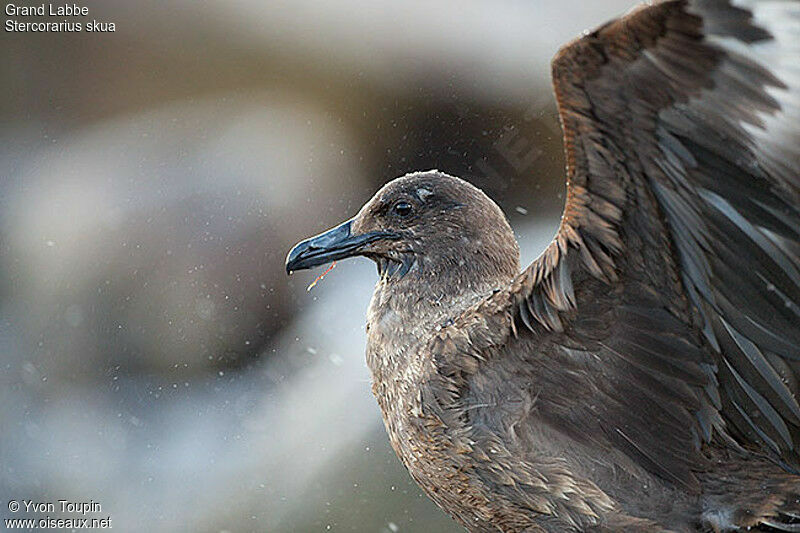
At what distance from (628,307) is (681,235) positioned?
25 centimetres

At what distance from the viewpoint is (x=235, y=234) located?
5484 mm

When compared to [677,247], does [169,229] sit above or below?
below

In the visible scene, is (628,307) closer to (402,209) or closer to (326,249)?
(402,209)

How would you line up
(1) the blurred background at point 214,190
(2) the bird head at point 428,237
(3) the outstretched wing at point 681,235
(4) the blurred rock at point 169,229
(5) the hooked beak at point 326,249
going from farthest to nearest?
(4) the blurred rock at point 169,229, (1) the blurred background at point 214,190, (5) the hooked beak at point 326,249, (2) the bird head at point 428,237, (3) the outstretched wing at point 681,235

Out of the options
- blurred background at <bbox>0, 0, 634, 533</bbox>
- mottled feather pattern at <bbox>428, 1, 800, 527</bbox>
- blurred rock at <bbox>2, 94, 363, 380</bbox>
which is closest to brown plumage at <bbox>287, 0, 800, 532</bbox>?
mottled feather pattern at <bbox>428, 1, 800, 527</bbox>

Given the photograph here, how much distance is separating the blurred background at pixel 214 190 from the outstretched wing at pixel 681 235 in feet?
8.86

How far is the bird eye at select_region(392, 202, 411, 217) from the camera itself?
316 cm

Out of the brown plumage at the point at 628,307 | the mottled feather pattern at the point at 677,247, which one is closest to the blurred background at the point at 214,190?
the brown plumage at the point at 628,307

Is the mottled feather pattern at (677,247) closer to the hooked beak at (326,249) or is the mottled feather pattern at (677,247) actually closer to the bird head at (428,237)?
the bird head at (428,237)

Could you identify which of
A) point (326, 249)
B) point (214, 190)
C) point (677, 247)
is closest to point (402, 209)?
point (326, 249)

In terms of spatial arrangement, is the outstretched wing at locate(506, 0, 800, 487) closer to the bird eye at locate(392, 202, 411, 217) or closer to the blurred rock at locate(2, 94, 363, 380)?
the bird eye at locate(392, 202, 411, 217)

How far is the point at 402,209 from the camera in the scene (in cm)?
317

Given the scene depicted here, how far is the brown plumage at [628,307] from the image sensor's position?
212 cm

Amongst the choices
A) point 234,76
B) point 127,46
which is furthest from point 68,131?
point 234,76
